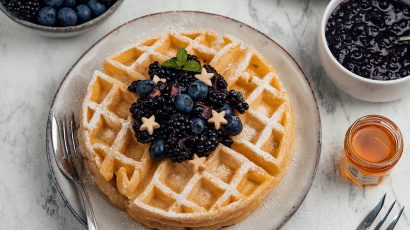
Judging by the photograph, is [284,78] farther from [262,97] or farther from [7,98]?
[7,98]

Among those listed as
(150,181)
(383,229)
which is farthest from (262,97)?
(383,229)

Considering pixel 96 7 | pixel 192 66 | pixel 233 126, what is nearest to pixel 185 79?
pixel 192 66

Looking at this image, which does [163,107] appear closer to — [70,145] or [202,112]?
[202,112]

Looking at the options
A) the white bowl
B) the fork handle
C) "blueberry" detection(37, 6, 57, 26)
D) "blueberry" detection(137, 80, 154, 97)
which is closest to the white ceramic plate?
the fork handle

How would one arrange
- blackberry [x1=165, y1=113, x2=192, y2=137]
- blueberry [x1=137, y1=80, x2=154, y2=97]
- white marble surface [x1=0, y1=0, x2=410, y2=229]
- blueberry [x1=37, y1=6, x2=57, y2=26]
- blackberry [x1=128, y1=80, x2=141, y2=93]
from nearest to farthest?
1. blackberry [x1=165, y1=113, x2=192, y2=137]
2. blueberry [x1=137, y1=80, x2=154, y2=97]
3. blackberry [x1=128, y1=80, x2=141, y2=93]
4. white marble surface [x1=0, y1=0, x2=410, y2=229]
5. blueberry [x1=37, y1=6, x2=57, y2=26]

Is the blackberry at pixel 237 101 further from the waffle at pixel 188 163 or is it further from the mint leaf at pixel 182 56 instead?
the mint leaf at pixel 182 56

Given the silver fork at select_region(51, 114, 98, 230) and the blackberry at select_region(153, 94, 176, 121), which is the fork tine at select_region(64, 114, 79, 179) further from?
the blackberry at select_region(153, 94, 176, 121)
